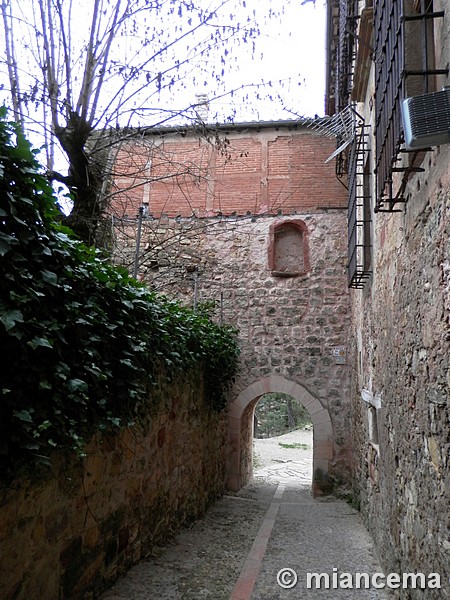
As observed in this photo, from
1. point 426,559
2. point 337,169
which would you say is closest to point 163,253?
point 337,169

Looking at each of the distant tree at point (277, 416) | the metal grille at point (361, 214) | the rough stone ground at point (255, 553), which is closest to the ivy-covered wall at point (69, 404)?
the rough stone ground at point (255, 553)

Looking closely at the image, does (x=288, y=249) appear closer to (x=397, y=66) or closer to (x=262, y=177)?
(x=262, y=177)

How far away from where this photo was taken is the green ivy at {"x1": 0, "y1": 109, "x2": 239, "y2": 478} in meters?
2.15

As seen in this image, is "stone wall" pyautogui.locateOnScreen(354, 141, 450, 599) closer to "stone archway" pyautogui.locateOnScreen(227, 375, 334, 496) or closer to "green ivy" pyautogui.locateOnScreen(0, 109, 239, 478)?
"green ivy" pyautogui.locateOnScreen(0, 109, 239, 478)

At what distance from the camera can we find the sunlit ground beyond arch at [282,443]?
10462 mm

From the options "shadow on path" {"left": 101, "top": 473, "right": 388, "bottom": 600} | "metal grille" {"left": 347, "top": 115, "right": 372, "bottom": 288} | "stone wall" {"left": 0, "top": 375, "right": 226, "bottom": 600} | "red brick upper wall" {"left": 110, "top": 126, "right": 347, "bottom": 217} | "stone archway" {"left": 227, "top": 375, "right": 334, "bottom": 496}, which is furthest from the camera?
"red brick upper wall" {"left": 110, "top": 126, "right": 347, "bottom": 217}

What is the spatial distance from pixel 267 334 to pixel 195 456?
289 centimetres

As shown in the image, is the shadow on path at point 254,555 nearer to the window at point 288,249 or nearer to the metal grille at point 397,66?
the metal grille at point 397,66

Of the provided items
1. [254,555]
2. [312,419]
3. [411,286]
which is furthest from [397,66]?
[312,419]

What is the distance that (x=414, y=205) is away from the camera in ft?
9.09

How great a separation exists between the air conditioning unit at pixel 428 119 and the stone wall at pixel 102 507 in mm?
2360

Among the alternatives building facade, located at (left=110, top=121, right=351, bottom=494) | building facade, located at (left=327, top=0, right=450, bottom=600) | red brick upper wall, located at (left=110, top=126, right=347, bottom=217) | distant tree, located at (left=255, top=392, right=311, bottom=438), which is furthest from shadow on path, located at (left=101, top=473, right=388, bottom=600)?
distant tree, located at (left=255, top=392, right=311, bottom=438)

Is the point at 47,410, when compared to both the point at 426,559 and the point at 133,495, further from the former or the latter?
the point at 426,559

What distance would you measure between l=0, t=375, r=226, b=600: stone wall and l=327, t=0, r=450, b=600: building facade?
192 cm
